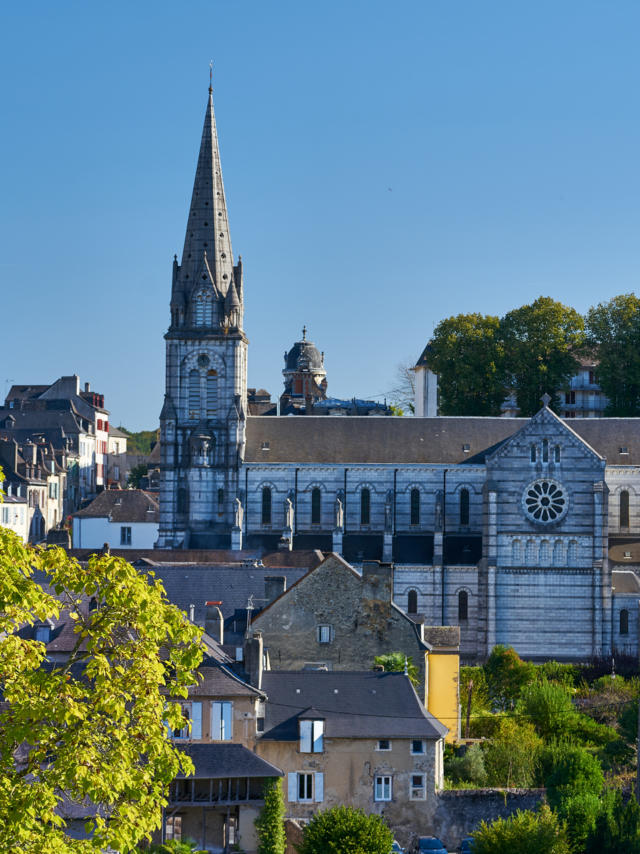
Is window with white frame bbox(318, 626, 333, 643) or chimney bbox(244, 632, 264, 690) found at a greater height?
window with white frame bbox(318, 626, 333, 643)

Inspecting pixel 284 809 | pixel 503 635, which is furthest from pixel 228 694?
pixel 503 635

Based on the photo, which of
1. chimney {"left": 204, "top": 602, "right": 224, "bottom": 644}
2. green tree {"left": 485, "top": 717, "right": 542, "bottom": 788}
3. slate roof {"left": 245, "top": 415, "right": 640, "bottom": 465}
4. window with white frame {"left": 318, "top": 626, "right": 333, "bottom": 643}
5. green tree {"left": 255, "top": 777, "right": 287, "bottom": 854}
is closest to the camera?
green tree {"left": 255, "top": 777, "right": 287, "bottom": 854}

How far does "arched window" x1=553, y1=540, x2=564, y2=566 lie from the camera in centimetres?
7556

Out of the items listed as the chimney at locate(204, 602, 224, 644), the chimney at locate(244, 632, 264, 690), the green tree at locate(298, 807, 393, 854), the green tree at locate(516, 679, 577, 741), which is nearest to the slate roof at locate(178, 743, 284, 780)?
the green tree at locate(298, 807, 393, 854)

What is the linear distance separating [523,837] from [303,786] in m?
7.38

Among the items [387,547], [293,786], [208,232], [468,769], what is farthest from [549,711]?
[208,232]

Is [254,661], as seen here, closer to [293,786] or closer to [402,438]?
[293,786]

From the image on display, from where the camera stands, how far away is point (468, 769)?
149ft

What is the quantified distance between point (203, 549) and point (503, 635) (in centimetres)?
1757

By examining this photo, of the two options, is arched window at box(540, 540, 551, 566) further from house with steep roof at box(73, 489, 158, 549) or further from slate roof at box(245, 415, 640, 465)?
house with steep roof at box(73, 489, 158, 549)

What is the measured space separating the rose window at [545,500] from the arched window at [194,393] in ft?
66.6

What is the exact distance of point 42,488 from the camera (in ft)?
341

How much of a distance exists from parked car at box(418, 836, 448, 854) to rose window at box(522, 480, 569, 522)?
37.8m

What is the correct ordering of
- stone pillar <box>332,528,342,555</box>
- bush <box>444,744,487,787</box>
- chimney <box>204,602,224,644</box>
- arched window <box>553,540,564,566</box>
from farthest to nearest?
stone pillar <box>332,528,342,555</box>, arched window <box>553,540,564,566</box>, chimney <box>204,602,224,644</box>, bush <box>444,744,487,787</box>
